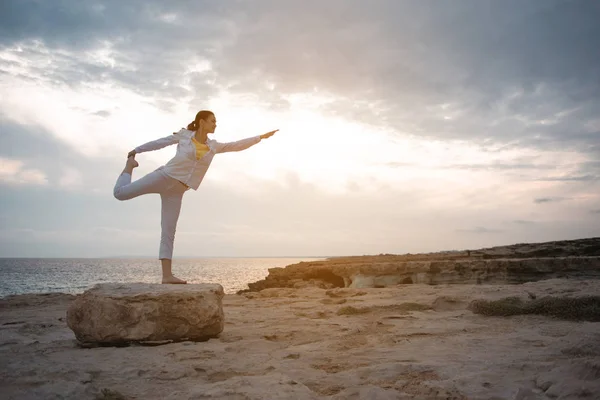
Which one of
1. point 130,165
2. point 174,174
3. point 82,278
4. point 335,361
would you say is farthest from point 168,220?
point 82,278

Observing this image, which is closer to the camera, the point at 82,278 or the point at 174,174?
the point at 174,174

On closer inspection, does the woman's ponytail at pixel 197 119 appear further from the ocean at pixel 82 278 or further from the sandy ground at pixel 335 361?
the ocean at pixel 82 278

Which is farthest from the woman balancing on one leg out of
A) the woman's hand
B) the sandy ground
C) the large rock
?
the sandy ground

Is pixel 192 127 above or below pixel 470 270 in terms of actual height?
above

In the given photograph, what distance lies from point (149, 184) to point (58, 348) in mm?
2258

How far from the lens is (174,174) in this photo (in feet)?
18.2

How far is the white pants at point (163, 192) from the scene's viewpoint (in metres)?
5.44

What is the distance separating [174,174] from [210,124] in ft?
2.97

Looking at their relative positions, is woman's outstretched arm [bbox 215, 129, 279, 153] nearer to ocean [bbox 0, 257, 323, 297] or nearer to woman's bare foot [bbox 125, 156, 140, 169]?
woman's bare foot [bbox 125, 156, 140, 169]

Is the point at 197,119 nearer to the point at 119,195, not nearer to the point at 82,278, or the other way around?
the point at 119,195

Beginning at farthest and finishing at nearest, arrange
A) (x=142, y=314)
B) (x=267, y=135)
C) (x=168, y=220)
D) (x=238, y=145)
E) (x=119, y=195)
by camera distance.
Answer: (x=267, y=135) → (x=238, y=145) → (x=168, y=220) → (x=119, y=195) → (x=142, y=314)

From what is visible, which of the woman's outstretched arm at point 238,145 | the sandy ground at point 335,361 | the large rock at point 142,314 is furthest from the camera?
the woman's outstretched arm at point 238,145

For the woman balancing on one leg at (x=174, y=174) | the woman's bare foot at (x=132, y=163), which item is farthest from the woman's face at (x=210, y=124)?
the woman's bare foot at (x=132, y=163)

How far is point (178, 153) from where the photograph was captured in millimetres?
5594
